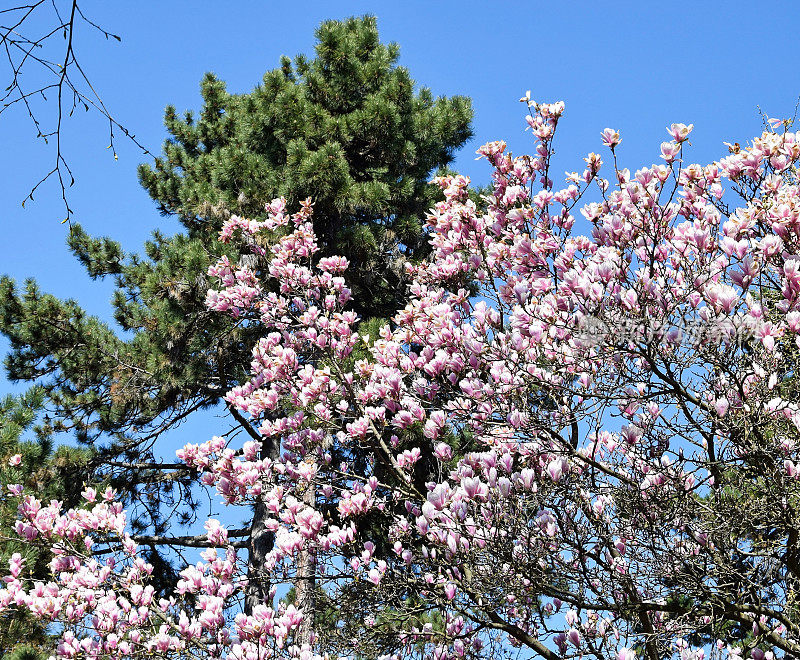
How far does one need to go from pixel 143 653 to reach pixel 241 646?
2.54ft

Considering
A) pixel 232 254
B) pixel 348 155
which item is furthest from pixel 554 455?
pixel 348 155

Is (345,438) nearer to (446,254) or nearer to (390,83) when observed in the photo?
(446,254)

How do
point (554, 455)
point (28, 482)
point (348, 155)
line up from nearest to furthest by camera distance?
point (554, 455) → point (28, 482) → point (348, 155)

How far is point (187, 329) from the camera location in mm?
8602

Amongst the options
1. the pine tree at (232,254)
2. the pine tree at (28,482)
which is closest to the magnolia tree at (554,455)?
the pine tree at (28,482)

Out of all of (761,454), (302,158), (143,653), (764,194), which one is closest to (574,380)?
(761,454)

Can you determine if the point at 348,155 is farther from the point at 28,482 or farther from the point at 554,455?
the point at 554,455

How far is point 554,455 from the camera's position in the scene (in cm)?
407

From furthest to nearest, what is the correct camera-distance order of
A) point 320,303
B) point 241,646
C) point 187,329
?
1. point 187,329
2. point 320,303
3. point 241,646

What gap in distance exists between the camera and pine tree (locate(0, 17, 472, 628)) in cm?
868

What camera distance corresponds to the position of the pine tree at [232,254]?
868 cm

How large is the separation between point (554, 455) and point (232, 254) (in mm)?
5201

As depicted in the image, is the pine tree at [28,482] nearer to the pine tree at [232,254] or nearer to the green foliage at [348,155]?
the pine tree at [232,254]

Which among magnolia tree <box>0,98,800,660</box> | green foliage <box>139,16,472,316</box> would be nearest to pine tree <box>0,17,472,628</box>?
green foliage <box>139,16,472,316</box>
